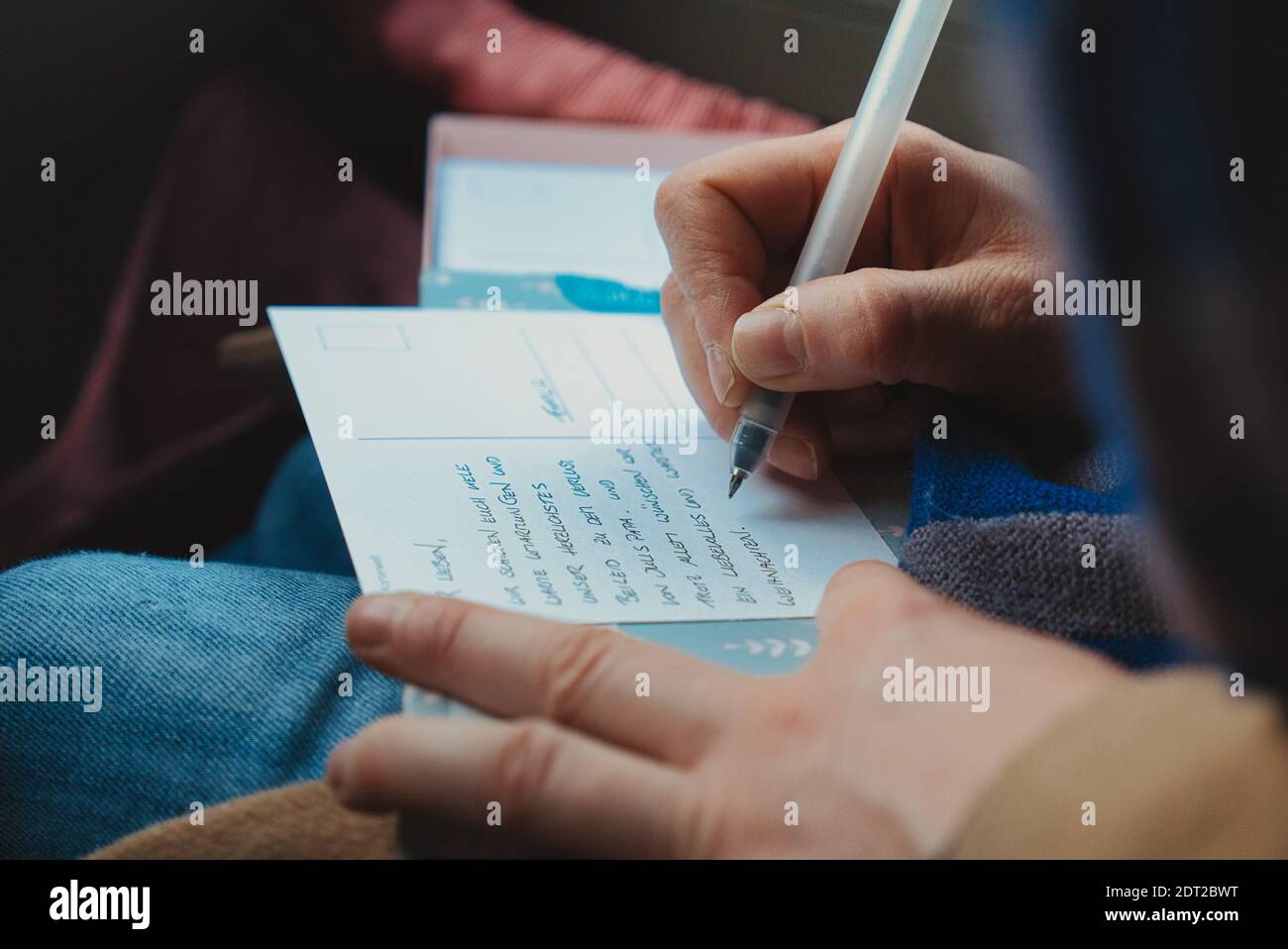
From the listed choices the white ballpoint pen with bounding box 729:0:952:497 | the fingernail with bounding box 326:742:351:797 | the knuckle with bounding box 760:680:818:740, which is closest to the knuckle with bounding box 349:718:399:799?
the fingernail with bounding box 326:742:351:797

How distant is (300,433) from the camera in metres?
1.08

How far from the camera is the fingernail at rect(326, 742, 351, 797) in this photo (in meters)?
0.35

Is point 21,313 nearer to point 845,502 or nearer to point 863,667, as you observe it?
point 845,502

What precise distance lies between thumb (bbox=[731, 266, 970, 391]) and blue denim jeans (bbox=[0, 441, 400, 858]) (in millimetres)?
213

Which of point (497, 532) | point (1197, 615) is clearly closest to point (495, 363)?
point (497, 532)

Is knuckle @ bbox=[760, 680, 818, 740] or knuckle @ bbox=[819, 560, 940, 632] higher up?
knuckle @ bbox=[819, 560, 940, 632]

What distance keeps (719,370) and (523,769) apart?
259mm

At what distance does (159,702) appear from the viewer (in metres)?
0.42
